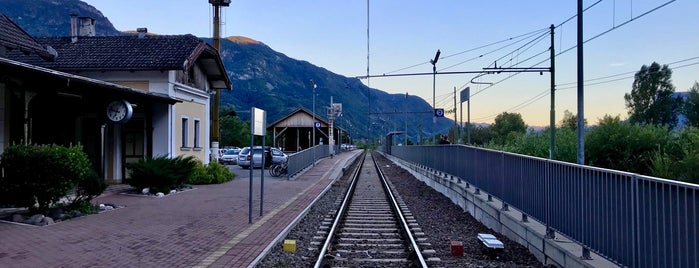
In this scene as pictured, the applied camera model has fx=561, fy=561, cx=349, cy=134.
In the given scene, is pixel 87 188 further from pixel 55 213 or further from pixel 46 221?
pixel 46 221

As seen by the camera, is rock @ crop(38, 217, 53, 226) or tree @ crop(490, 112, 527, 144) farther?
tree @ crop(490, 112, 527, 144)

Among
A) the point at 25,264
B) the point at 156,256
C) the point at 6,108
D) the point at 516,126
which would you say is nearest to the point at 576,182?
the point at 156,256

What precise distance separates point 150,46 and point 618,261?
20741mm

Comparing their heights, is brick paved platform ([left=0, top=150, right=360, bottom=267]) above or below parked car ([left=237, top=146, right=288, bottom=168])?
below

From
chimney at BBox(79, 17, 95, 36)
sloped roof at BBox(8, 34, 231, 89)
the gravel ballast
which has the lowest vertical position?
the gravel ballast

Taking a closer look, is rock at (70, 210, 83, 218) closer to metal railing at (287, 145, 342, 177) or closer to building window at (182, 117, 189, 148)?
building window at (182, 117, 189, 148)

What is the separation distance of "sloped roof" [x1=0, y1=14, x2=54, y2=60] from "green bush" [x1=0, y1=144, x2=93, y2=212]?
3.98 meters

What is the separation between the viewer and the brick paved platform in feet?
24.6

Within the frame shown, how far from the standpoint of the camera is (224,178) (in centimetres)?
2327

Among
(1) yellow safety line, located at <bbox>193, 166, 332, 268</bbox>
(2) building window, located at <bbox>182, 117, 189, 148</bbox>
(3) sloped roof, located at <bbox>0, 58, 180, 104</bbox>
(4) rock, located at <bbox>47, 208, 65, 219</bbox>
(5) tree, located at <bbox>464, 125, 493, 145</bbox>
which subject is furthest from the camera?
(5) tree, located at <bbox>464, 125, 493, 145</bbox>

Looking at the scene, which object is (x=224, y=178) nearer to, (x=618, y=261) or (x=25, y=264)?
(x=25, y=264)

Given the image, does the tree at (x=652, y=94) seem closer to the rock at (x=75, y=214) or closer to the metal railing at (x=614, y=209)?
the metal railing at (x=614, y=209)

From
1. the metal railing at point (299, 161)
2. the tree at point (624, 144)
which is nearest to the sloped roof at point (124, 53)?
the metal railing at point (299, 161)

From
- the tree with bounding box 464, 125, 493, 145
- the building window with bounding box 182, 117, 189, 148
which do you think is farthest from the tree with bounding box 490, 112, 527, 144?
the building window with bounding box 182, 117, 189, 148
